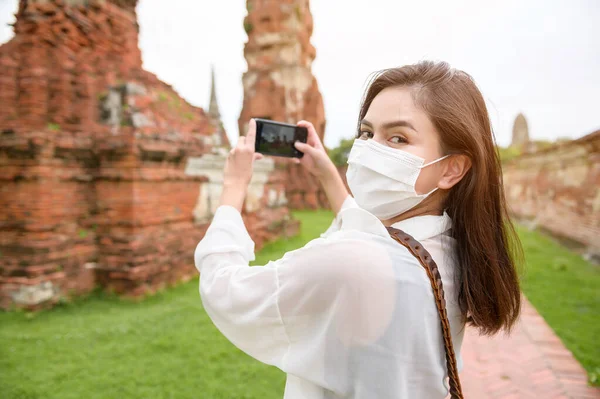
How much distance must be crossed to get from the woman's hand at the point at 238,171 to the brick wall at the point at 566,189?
690cm

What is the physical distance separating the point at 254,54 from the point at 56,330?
15.0 m

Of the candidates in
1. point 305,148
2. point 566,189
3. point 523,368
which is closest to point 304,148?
point 305,148

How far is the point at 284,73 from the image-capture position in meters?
15.7

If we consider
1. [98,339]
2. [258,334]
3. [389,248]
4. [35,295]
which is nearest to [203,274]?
[258,334]

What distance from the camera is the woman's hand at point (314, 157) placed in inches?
61.0

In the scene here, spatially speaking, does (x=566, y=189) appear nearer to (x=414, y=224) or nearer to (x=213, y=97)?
(x=414, y=224)

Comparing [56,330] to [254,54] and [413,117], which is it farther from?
[254,54]

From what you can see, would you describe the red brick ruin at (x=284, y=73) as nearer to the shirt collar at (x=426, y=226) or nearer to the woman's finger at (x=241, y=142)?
the woman's finger at (x=241, y=142)

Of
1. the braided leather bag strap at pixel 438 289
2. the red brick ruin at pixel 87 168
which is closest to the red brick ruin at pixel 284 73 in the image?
the red brick ruin at pixel 87 168

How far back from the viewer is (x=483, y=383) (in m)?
2.71

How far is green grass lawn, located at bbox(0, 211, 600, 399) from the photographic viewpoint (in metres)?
Answer: 2.32

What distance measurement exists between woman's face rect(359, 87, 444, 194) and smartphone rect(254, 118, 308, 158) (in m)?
0.47

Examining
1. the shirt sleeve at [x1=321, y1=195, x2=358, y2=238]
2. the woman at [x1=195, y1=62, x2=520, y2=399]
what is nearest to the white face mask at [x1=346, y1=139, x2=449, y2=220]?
the woman at [x1=195, y1=62, x2=520, y2=399]

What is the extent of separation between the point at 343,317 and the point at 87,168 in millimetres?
3906
